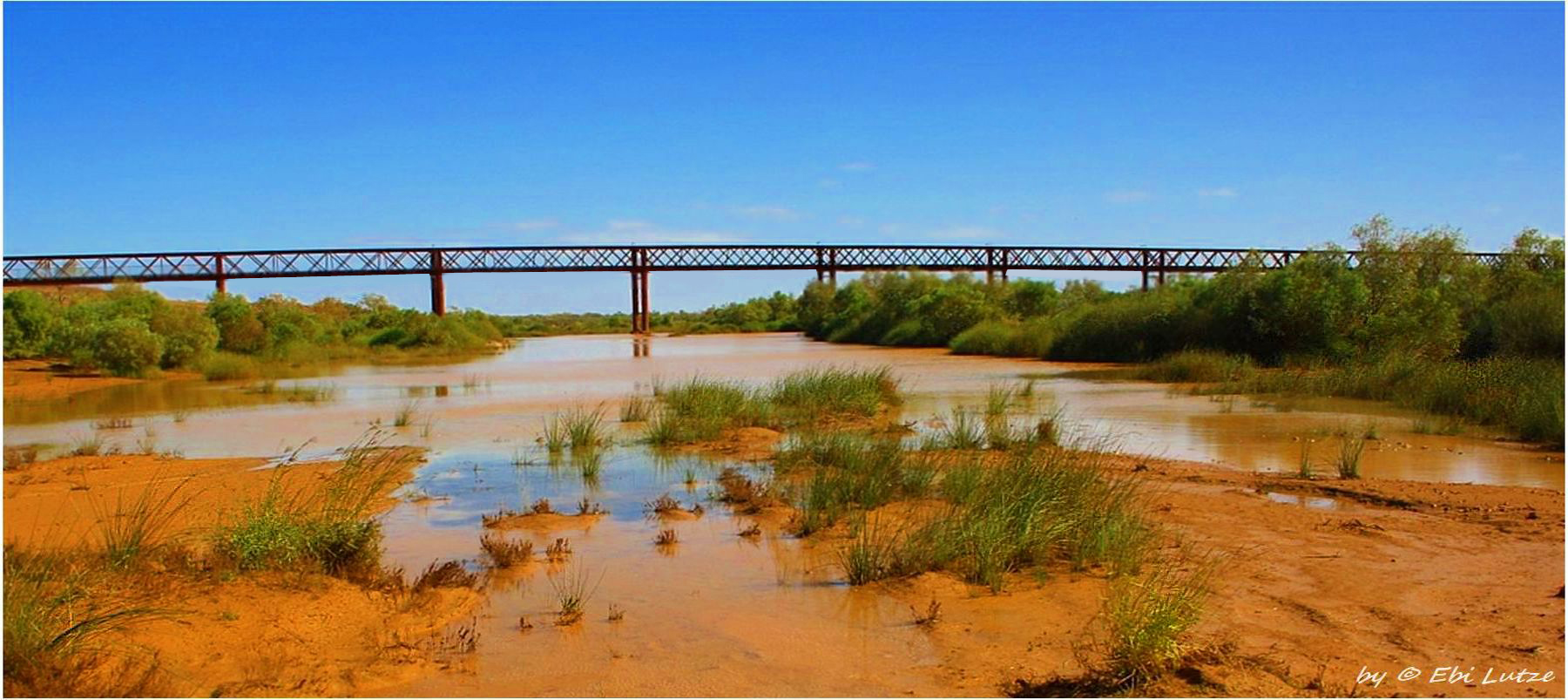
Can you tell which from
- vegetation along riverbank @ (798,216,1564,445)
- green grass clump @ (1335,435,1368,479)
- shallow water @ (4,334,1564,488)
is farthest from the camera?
vegetation along riverbank @ (798,216,1564,445)

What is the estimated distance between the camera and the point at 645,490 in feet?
40.5

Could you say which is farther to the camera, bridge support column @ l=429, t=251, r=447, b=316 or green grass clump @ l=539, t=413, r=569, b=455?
bridge support column @ l=429, t=251, r=447, b=316

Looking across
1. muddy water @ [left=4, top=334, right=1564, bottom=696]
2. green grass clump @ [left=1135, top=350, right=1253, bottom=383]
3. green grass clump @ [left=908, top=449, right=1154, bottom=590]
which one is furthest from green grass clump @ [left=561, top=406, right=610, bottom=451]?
green grass clump @ [left=1135, top=350, right=1253, bottom=383]

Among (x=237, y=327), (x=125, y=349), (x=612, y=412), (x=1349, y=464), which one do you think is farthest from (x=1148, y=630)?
(x=237, y=327)

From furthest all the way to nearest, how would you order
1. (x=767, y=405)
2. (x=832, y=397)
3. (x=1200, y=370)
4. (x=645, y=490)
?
(x=1200, y=370), (x=832, y=397), (x=767, y=405), (x=645, y=490)

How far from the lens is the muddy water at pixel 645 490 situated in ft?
20.9

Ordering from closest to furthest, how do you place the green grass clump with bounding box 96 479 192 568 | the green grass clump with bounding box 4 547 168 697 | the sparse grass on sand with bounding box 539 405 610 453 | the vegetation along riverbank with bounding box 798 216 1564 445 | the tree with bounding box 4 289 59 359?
the green grass clump with bounding box 4 547 168 697 → the green grass clump with bounding box 96 479 192 568 → the sparse grass on sand with bounding box 539 405 610 453 → the vegetation along riverbank with bounding box 798 216 1564 445 → the tree with bounding box 4 289 59 359

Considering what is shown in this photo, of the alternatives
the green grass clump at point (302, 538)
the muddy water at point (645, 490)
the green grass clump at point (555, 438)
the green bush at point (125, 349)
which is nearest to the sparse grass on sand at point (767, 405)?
the muddy water at point (645, 490)

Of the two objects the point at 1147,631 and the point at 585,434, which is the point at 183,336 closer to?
the point at 585,434

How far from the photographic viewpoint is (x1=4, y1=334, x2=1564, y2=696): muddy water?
6.38 metres

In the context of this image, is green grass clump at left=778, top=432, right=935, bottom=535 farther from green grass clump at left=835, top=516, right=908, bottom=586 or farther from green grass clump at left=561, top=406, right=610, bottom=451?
green grass clump at left=561, top=406, right=610, bottom=451

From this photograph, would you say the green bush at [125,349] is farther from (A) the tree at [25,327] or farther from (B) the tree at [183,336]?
(A) the tree at [25,327]

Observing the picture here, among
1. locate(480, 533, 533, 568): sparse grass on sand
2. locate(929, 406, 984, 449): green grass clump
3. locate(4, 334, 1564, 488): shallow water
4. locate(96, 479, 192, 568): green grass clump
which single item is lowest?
locate(4, 334, 1564, 488): shallow water

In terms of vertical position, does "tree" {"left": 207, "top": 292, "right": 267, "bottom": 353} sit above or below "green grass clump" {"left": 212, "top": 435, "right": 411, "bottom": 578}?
above
